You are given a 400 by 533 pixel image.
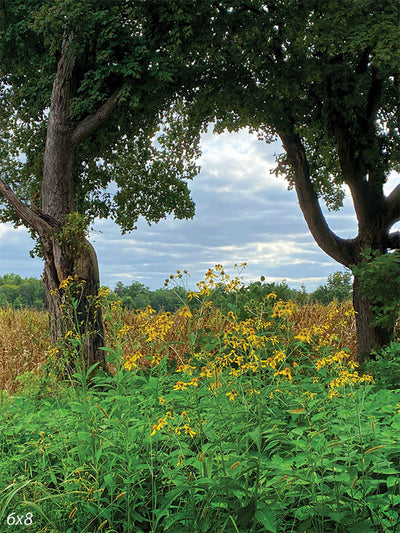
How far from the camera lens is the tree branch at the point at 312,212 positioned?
12.1m

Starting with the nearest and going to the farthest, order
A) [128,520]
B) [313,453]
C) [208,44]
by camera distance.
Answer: [128,520]
[313,453]
[208,44]

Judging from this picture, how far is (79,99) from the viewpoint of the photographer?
9805 millimetres

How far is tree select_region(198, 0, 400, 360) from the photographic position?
9344mm

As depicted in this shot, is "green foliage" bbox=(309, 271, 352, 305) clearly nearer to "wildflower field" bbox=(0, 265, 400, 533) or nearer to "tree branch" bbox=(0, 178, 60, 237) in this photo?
"tree branch" bbox=(0, 178, 60, 237)

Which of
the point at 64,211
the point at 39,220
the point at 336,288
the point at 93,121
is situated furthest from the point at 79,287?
the point at 336,288

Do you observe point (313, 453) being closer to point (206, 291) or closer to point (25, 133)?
point (206, 291)

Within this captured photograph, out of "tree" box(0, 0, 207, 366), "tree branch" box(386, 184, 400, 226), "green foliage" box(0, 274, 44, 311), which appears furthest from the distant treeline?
"tree branch" box(386, 184, 400, 226)

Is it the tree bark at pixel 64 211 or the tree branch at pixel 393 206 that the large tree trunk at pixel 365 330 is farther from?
the tree bark at pixel 64 211

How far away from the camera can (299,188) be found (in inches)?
489

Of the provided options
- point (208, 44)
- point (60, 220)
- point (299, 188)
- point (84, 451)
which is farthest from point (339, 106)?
point (84, 451)

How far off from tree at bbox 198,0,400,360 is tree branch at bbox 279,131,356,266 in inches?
0.9

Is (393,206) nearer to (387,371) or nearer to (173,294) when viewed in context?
(387,371)

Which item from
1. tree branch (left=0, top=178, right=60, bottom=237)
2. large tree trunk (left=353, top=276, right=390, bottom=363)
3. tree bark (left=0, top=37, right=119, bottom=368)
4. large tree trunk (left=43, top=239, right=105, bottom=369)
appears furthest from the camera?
large tree trunk (left=353, top=276, right=390, bottom=363)

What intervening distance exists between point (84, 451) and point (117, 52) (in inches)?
328
